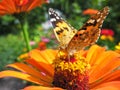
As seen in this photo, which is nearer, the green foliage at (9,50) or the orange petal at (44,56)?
the orange petal at (44,56)

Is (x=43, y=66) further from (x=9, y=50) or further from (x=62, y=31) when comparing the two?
(x=9, y=50)

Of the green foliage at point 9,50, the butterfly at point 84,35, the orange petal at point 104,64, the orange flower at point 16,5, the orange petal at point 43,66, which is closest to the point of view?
the butterfly at point 84,35

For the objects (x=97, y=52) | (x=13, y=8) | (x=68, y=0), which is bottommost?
(x=97, y=52)

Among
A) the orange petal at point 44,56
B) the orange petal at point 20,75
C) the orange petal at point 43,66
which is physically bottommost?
the orange petal at point 20,75

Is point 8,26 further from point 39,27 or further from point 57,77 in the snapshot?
point 57,77

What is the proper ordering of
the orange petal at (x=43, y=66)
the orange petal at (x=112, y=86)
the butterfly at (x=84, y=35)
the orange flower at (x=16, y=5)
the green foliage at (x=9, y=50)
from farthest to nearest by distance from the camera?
the green foliage at (x=9, y=50) → the orange flower at (x=16, y=5) → the orange petal at (x=43, y=66) → the butterfly at (x=84, y=35) → the orange petal at (x=112, y=86)

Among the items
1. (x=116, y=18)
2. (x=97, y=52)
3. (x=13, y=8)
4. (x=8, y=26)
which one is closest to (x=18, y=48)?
(x=116, y=18)

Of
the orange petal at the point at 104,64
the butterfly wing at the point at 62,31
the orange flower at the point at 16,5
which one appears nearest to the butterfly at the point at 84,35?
the butterfly wing at the point at 62,31

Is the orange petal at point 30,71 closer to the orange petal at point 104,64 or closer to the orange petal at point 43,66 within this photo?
the orange petal at point 43,66
